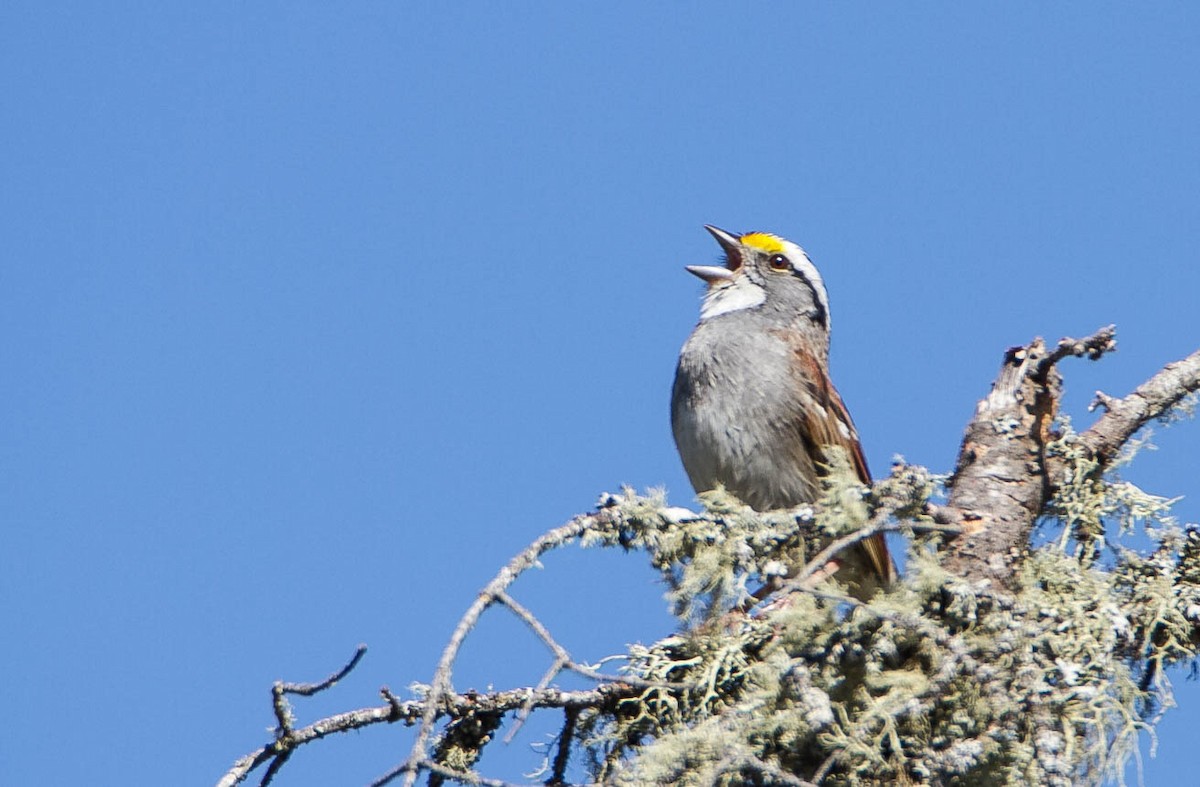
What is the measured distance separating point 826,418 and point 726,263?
151 cm

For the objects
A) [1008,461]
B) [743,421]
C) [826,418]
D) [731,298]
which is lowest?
[1008,461]

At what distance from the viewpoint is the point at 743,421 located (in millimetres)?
5840

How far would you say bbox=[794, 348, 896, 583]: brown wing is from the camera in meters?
5.87


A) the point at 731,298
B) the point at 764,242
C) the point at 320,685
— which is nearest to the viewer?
the point at 320,685

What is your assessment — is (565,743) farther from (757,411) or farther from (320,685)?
(757,411)

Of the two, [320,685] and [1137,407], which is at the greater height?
[1137,407]

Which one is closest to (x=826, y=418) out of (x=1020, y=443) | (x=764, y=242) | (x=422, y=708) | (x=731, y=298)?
(x=731, y=298)

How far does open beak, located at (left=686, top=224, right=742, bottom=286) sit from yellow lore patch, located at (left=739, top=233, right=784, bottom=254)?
52 mm

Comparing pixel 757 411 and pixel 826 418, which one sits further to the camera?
pixel 826 418

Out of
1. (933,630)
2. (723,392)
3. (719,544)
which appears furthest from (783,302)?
(933,630)

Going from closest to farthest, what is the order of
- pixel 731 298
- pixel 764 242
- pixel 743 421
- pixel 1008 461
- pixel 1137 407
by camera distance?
pixel 1008 461 → pixel 1137 407 → pixel 743 421 → pixel 731 298 → pixel 764 242

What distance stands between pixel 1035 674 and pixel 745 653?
77 cm

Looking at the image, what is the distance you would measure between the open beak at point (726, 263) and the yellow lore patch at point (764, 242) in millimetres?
52

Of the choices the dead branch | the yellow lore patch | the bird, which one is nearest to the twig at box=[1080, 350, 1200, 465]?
the dead branch
